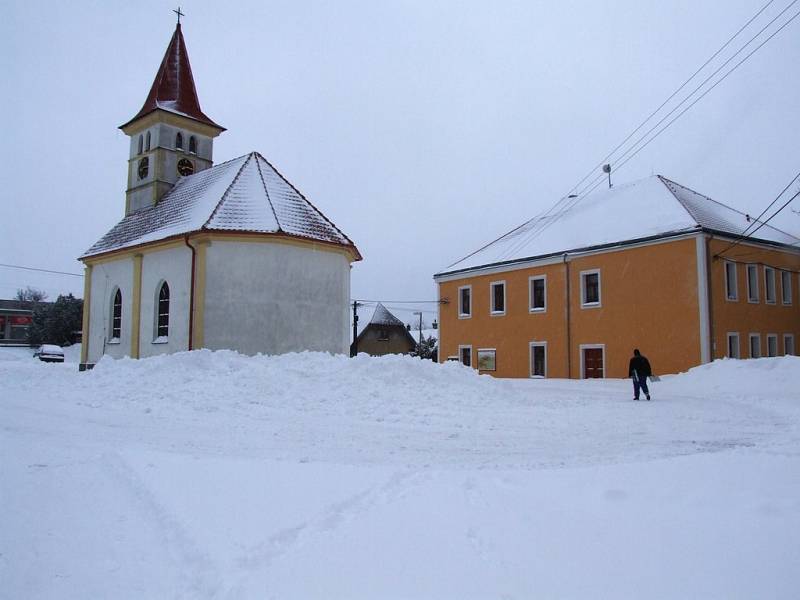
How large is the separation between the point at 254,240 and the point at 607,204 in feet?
63.6

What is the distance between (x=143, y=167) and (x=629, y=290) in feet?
73.6

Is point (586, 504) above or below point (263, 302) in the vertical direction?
below

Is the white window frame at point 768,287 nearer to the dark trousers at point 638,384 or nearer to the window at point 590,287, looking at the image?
the window at point 590,287

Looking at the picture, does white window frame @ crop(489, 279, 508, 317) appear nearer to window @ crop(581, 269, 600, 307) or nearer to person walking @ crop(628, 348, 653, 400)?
window @ crop(581, 269, 600, 307)

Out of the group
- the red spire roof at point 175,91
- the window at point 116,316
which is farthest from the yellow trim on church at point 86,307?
the red spire roof at point 175,91

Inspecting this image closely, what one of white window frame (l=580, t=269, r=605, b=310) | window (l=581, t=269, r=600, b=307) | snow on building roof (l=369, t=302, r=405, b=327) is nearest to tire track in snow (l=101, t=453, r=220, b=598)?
white window frame (l=580, t=269, r=605, b=310)

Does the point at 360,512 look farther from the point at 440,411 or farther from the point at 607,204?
the point at 607,204

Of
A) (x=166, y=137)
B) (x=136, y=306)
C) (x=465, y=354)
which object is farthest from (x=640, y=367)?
(x=166, y=137)

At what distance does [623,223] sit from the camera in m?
29.0

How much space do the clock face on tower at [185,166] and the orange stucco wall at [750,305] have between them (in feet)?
74.2

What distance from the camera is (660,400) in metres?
16.9

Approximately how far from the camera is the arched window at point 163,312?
22344 millimetres

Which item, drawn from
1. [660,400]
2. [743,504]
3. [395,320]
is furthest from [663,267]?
[395,320]

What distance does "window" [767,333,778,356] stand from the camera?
1089 inches
